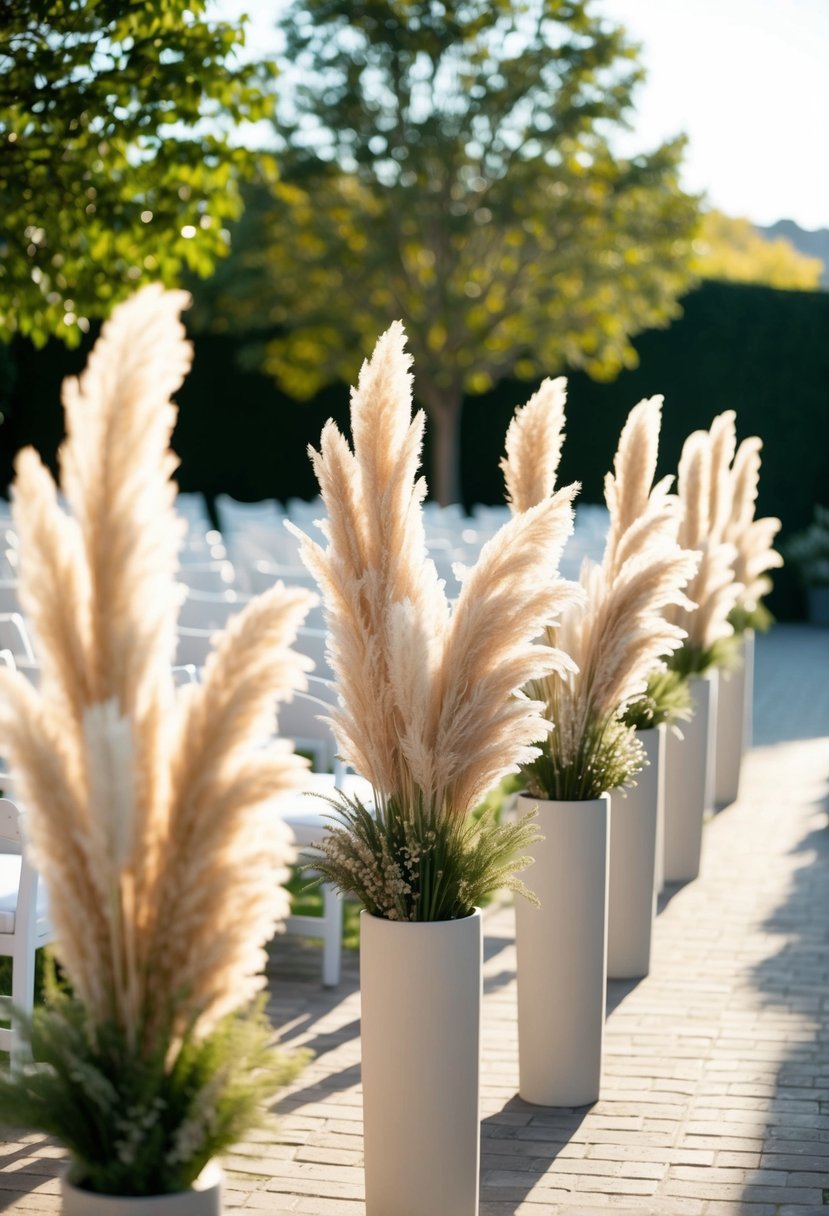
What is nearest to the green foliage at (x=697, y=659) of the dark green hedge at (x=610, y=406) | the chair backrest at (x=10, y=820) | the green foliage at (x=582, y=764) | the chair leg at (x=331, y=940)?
the chair leg at (x=331, y=940)

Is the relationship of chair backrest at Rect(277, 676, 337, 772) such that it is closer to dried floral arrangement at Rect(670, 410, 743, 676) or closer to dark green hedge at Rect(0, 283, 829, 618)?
dried floral arrangement at Rect(670, 410, 743, 676)

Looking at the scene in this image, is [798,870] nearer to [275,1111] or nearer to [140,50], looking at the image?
[275,1111]

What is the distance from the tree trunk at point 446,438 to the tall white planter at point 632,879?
13.3m

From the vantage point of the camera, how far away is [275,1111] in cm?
474

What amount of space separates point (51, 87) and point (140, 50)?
18.0 inches

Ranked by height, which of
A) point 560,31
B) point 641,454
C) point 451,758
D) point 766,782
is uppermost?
point 560,31

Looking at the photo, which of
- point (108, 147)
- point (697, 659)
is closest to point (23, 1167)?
point (697, 659)

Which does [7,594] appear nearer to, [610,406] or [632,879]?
[632,879]

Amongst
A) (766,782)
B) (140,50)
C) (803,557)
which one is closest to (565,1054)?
(140,50)

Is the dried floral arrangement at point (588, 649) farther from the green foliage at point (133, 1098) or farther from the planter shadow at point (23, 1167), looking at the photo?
the green foliage at point (133, 1098)

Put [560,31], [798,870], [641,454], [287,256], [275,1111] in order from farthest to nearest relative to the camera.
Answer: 1. [287,256]
2. [560,31]
3. [798,870]
4. [641,454]
5. [275,1111]

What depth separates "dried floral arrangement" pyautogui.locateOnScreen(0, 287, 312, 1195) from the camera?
8.11ft

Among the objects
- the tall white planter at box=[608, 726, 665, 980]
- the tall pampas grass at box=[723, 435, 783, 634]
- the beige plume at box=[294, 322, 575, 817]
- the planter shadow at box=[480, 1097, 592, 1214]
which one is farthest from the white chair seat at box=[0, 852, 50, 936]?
the tall pampas grass at box=[723, 435, 783, 634]

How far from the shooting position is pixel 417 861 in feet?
12.5
